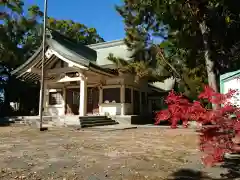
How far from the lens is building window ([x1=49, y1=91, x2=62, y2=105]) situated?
77.7 feet

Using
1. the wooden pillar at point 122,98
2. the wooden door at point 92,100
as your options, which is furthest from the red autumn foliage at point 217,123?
the wooden door at point 92,100

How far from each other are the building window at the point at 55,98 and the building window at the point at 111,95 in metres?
4.54

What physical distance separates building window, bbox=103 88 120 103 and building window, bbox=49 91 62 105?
179 inches

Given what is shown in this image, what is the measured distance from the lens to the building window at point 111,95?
21203 mm

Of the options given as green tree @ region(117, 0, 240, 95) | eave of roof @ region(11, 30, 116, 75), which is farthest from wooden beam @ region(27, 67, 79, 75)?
green tree @ region(117, 0, 240, 95)

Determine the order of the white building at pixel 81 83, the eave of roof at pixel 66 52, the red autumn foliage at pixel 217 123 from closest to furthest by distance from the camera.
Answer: the red autumn foliage at pixel 217 123 → the eave of roof at pixel 66 52 → the white building at pixel 81 83

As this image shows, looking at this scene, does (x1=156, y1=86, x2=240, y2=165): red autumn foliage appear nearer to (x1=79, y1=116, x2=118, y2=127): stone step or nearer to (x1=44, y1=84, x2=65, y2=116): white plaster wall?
(x1=79, y1=116, x2=118, y2=127): stone step

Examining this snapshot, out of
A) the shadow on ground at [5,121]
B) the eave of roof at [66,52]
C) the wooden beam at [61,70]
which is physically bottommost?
the shadow on ground at [5,121]

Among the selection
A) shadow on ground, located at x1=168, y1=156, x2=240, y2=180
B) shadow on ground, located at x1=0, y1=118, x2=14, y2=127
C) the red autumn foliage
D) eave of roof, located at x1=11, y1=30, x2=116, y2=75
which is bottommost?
shadow on ground, located at x1=168, y1=156, x2=240, y2=180

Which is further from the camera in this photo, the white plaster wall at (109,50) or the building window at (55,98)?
the white plaster wall at (109,50)

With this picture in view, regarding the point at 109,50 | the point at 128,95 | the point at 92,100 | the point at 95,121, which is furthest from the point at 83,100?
the point at 109,50

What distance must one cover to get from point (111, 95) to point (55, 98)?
5.75 m

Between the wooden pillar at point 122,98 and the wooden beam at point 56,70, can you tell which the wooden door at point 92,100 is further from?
the wooden beam at point 56,70

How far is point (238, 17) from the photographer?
1176cm
